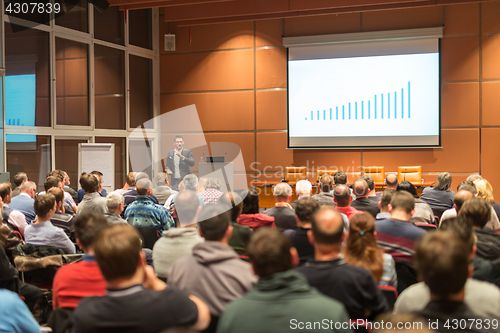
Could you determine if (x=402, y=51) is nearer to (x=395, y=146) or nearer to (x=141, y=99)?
(x=395, y=146)

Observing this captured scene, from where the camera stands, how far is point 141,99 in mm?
9609

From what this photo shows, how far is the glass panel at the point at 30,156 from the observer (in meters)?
6.69

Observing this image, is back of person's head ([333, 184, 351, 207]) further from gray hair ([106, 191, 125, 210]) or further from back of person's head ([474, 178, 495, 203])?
gray hair ([106, 191, 125, 210])

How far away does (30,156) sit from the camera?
7.05 meters

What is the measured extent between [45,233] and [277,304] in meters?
2.28

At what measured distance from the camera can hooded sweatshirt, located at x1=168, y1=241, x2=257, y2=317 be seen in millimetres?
1738

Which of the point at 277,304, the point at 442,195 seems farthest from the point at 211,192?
the point at 277,304

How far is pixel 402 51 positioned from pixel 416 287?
764cm

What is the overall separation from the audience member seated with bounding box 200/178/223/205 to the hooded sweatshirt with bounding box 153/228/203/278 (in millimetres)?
2059

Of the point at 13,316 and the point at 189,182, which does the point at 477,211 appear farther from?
the point at 189,182

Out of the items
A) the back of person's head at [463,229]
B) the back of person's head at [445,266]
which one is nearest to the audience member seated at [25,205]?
the back of person's head at [463,229]

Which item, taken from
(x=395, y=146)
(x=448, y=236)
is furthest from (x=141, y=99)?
(x=448, y=236)

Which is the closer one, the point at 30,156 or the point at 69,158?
the point at 30,156

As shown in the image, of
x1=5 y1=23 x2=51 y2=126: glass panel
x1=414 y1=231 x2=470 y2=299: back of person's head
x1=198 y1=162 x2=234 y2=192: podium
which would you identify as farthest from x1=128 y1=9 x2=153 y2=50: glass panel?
x1=414 y1=231 x2=470 y2=299: back of person's head
